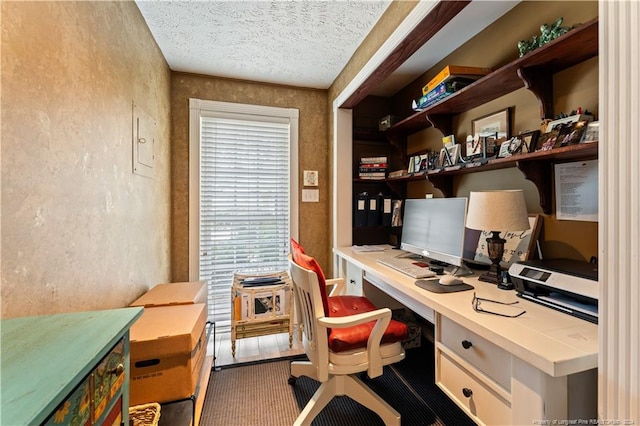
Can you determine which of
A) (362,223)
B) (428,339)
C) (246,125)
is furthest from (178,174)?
(428,339)

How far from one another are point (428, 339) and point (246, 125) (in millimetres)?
2580

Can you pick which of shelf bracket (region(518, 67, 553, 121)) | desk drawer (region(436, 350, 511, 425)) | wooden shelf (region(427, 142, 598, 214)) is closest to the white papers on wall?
wooden shelf (region(427, 142, 598, 214))

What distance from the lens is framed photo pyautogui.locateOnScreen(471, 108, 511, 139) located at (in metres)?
1.60

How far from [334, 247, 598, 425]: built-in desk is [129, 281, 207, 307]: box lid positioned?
1.39 meters

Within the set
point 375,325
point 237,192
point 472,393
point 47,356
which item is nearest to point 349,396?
point 375,325

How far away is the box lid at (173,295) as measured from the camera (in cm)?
162

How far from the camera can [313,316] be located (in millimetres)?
1345

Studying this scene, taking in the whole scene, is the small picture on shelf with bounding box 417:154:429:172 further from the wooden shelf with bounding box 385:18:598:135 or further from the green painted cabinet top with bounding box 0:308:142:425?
the green painted cabinet top with bounding box 0:308:142:425

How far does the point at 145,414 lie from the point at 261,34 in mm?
2321

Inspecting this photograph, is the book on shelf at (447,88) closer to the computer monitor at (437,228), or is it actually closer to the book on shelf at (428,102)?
the book on shelf at (428,102)

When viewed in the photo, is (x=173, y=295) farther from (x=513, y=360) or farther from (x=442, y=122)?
(x=442, y=122)

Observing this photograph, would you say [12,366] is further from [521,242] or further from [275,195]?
[275,195]

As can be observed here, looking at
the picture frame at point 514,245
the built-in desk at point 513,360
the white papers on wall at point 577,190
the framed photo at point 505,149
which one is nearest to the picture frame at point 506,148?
the framed photo at point 505,149

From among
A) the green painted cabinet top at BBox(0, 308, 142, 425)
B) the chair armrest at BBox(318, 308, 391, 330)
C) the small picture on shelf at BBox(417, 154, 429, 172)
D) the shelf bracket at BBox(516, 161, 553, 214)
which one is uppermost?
the small picture on shelf at BBox(417, 154, 429, 172)
